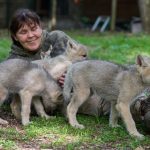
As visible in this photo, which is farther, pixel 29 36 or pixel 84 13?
pixel 84 13

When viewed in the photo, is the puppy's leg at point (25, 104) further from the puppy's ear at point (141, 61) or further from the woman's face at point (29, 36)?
the puppy's ear at point (141, 61)

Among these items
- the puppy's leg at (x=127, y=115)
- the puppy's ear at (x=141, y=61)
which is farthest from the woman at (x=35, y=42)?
the puppy's ear at (x=141, y=61)

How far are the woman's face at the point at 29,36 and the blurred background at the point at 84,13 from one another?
11.6m

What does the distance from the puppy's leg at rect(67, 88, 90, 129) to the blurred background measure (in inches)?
508

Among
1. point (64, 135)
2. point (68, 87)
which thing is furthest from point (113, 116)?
point (64, 135)

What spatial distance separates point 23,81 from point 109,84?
1082 millimetres

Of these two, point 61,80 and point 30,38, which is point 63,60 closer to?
point 61,80

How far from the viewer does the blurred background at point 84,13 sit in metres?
19.3

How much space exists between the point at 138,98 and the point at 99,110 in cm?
69

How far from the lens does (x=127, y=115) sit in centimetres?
579

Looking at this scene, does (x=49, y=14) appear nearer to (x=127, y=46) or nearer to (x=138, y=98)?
(x=127, y=46)

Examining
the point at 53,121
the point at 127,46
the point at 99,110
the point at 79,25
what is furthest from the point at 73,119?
the point at 79,25

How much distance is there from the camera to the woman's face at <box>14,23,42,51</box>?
723 centimetres

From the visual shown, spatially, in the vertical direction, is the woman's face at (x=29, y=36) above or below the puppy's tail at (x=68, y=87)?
above
